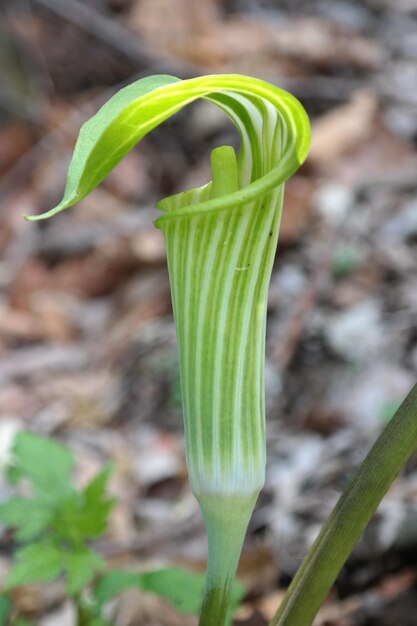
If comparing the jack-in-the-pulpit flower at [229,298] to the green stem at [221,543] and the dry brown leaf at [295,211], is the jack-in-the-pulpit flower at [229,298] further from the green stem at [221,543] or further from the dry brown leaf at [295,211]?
the dry brown leaf at [295,211]

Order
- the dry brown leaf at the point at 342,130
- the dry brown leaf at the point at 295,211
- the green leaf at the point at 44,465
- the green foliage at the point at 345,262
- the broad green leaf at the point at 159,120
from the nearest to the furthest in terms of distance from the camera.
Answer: the broad green leaf at the point at 159,120
the green leaf at the point at 44,465
the green foliage at the point at 345,262
the dry brown leaf at the point at 295,211
the dry brown leaf at the point at 342,130

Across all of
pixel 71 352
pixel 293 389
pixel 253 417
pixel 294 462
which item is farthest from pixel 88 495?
pixel 71 352

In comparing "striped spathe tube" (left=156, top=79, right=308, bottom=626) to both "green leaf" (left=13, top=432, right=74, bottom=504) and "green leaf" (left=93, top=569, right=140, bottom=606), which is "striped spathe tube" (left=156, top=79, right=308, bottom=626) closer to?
"green leaf" (left=93, top=569, right=140, bottom=606)

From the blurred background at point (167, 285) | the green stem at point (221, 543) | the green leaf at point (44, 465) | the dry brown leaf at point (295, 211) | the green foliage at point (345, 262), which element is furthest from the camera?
the dry brown leaf at point (295, 211)

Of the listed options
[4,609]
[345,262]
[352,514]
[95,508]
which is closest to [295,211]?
[345,262]

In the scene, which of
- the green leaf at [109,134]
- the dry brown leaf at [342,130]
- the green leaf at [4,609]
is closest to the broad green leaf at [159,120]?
the green leaf at [109,134]

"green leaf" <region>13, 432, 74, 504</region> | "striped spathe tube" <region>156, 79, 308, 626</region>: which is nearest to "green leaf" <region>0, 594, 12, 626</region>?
"green leaf" <region>13, 432, 74, 504</region>

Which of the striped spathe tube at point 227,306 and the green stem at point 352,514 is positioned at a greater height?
the striped spathe tube at point 227,306
